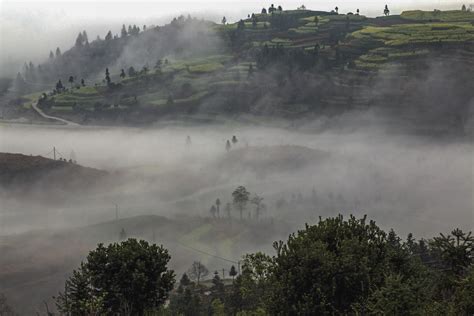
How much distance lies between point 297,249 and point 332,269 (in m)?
5.74

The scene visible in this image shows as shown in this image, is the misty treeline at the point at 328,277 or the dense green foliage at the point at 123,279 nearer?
the misty treeline at the point at 328,277

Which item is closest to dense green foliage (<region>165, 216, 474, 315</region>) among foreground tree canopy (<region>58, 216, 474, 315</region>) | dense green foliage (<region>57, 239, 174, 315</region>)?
foreground tree canopy (<region>58, 216, 474, 315</region>)

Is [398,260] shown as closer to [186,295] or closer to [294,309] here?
[294,309]

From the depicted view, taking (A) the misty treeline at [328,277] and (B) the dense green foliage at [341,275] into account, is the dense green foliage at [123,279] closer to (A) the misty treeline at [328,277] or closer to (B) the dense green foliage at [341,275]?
(A) the misty treeline at [328,277]

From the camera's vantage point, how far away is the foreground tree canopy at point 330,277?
6550 cm

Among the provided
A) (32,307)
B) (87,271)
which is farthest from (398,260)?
(32,307)

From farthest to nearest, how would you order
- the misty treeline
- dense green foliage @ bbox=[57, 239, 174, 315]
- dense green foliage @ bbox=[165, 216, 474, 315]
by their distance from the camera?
dense green foliage @ bbox=[57, 239, 174, 315]
dense green foliage @ bbox=[165, 216, 474, 315]
the misty treeline

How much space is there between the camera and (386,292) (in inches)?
2354

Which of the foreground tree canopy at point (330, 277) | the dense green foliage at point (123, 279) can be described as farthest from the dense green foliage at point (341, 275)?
the dense green foliage at point (123, 279)

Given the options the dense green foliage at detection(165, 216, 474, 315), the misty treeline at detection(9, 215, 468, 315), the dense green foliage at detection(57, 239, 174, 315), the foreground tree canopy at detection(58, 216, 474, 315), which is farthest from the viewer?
the dense green foliage at detection(57, 239, 174, 315)

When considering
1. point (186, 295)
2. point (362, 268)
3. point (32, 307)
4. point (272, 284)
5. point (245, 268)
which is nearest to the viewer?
point (362, 268)

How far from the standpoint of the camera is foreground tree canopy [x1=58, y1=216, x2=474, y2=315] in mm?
65500

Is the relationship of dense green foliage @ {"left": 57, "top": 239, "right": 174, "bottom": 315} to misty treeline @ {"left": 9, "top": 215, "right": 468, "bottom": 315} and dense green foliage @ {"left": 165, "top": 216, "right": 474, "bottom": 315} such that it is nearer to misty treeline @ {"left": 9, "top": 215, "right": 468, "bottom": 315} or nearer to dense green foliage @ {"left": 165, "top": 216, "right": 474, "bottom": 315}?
misty treeline @ {"left": 9, "top": 215, "right": 468, "bottom": 315}

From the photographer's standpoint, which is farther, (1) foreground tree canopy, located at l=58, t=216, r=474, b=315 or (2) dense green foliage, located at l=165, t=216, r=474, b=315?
(2) dense green foliage, located at l=165, t=216, r=474, b=315
